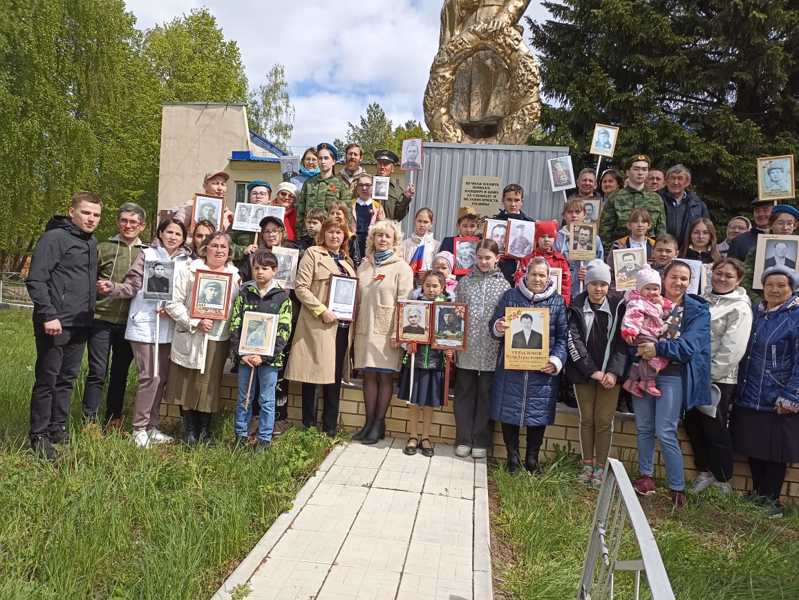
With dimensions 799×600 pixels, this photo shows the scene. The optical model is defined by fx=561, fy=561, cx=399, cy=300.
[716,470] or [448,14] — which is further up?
[448,14]

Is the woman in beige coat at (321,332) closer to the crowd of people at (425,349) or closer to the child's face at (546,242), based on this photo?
the crowd of people at (425,349)

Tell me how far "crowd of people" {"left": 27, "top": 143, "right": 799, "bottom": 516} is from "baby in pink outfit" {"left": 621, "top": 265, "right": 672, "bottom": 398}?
0.01 m

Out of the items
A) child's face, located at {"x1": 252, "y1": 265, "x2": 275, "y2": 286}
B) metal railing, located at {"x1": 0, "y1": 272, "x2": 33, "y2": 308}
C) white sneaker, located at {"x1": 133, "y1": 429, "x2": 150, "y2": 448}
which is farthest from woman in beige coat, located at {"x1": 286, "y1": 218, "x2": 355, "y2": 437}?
metal railing, located at {"x1": 0, "y1": 272, "x2": 33, "y2": 308}

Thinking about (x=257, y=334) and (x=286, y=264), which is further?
(x=286, y=264)

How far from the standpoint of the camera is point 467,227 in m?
5.90

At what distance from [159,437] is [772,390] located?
492 centimetres

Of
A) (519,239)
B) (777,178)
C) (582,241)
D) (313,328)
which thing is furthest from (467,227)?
(777,178)

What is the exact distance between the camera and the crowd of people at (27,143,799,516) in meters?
4.26

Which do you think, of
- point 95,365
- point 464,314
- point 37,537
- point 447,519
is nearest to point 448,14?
point 464,314

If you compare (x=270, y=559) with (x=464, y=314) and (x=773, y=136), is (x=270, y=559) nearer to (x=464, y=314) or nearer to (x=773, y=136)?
(x=464, y=314)

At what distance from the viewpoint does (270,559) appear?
9.76 ft

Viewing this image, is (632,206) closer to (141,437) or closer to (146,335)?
(146,335)

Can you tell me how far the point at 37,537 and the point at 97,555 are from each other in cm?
42

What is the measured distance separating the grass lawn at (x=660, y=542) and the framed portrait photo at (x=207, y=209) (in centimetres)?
363
